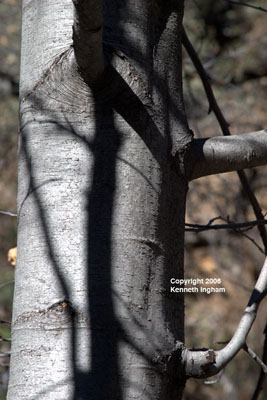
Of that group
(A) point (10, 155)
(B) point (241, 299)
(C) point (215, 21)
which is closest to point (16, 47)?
(A) point (10, 155)

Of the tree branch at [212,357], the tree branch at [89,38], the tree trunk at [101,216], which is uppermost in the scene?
the tree branch at [89,38]

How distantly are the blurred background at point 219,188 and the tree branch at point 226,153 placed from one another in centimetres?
286

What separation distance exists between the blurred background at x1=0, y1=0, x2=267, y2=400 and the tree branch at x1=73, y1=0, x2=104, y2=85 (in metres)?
3.12

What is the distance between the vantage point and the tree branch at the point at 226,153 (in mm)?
944

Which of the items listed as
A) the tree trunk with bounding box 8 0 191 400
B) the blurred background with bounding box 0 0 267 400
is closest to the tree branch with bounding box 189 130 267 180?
the tree trunk with bounding box 8 0 191 400

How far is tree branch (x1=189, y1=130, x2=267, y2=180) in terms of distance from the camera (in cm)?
94

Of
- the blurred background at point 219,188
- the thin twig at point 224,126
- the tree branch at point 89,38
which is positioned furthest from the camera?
the blurred background at point 219,188

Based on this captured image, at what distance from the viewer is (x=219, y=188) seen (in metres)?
4.42

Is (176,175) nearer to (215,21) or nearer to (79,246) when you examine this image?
(79,246)

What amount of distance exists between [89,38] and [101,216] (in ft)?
0.85

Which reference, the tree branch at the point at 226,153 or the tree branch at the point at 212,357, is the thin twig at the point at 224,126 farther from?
the tree branch at the point at 212,357

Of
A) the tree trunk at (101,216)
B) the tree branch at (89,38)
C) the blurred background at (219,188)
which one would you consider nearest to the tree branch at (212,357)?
the tree trunk at (101,216)

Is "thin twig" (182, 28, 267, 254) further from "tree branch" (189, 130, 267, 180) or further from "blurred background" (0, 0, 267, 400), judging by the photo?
"blurred background" (0, 0, 267, 400)

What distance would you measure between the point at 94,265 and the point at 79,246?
36mm
